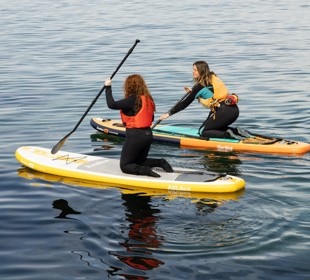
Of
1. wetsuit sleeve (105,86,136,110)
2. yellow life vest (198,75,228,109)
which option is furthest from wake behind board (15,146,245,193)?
yellow life vest (198,75,228,109)

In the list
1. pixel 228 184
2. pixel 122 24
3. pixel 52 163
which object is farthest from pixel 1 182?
pixel 122 24

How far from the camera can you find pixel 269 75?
2397cm

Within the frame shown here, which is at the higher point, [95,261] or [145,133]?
[145,133]

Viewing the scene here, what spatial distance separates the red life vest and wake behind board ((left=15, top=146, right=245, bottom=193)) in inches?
34.2

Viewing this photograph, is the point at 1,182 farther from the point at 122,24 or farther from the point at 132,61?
the point at 122,24

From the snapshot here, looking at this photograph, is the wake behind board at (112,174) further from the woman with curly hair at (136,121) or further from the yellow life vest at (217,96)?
the yellow life vest at (217,96)

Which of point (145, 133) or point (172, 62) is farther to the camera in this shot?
point (172, 62)

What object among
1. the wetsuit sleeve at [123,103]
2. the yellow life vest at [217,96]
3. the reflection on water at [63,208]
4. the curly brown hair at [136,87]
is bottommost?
the reflection on water at [63,208]

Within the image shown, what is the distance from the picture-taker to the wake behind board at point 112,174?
38.1ft

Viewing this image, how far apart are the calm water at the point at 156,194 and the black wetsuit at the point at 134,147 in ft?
1.54

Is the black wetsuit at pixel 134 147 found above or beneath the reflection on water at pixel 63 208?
above

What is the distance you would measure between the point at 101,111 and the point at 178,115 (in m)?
2.16

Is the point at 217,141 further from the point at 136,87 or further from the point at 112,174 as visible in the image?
the point at 136,87

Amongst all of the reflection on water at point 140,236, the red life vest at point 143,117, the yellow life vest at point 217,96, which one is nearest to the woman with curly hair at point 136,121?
the red life vest at point 143,117
